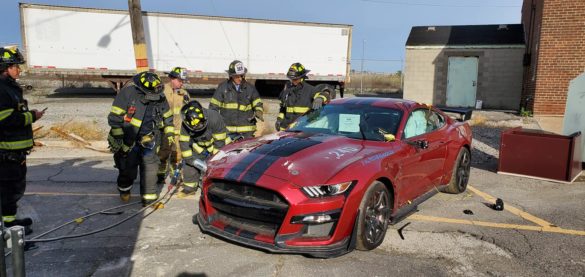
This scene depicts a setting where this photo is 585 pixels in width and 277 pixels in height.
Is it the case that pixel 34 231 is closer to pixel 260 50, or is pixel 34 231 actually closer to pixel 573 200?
pixel 573 200

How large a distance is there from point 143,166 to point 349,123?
2.58 metres

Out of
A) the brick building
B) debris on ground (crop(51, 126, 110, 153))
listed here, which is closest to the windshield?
debris on ground (crop(51, 126, 110, 153))

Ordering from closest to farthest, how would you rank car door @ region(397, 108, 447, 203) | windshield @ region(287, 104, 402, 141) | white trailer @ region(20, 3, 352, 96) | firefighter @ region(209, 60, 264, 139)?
1. car door @ region(397, 108, 447, 203)
2. windshield @ region(287, 104, 402, 141)
3. firefighter @ region(209, 60, 264, 139)
4. white trailer @ region(20, 3, 352, 96)

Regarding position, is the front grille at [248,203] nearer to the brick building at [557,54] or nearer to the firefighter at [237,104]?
the firefighter at [237,104]

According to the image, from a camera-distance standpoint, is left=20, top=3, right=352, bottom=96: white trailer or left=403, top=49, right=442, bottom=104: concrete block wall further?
left=403, top=49, right=442, bottom=104: concrete block wall

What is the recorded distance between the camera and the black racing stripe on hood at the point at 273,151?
12.9 feet

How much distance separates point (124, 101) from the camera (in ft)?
17.8

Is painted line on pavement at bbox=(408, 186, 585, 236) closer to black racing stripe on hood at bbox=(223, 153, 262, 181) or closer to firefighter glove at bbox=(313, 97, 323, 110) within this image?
firefighter glove at bbox=(313, 97, 323, 110)

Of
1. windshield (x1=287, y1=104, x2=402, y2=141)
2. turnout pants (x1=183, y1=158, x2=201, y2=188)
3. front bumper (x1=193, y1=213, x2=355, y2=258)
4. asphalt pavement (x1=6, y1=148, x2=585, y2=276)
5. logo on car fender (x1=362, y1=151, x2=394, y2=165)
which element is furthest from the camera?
turnout pants (x1=183, y1=158, x2=201, y2=188)

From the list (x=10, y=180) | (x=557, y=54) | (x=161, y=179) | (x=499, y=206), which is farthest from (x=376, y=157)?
(x=557, y=54)

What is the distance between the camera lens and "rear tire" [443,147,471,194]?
20.1ft

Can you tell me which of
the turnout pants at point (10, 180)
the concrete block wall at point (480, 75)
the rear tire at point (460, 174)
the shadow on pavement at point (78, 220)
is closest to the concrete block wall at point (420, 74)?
the concrete block wall at point (480, 75)

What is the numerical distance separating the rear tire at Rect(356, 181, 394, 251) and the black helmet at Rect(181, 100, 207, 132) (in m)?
2.48

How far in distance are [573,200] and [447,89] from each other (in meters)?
15.2
